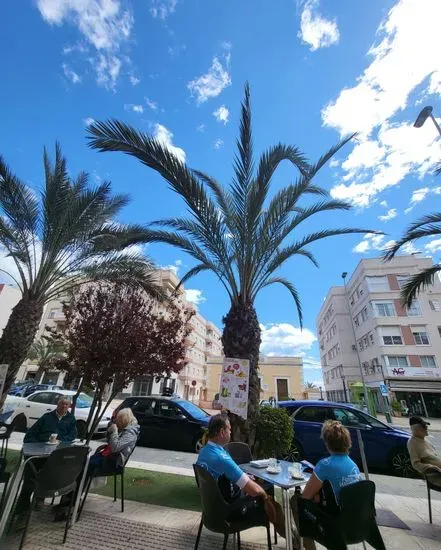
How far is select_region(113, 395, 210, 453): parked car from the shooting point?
8.89 metres

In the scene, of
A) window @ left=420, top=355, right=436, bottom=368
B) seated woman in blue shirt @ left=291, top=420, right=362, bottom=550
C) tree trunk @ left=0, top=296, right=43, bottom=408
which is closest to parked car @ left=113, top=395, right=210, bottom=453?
tree trunk @ left=0, top=296, right=43, bottom=408

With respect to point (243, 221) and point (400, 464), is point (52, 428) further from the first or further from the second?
point (400, 464)

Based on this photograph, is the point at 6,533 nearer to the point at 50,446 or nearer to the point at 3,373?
the point at 50,446

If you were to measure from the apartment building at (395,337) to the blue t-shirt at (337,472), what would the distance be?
26267mm

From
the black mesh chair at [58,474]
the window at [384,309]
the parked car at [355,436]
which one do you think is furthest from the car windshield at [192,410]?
the window at [384,309]

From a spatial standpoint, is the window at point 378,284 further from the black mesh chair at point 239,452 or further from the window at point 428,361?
the black mesh chair at point 239,452

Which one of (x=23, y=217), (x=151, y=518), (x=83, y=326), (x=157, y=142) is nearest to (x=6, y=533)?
(x=151, y=518)

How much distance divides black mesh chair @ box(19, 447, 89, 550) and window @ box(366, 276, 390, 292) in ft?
122

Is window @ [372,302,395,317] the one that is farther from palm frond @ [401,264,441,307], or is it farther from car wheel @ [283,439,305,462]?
car wheel @ [283,439,305,462]

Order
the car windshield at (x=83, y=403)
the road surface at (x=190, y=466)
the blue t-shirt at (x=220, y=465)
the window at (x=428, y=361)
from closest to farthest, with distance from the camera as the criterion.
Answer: the blue t-shirt at (x=220, y=465) → the road surface at (x=190, y=466) → the car windshield at (x=83, y=403) → the window at (x=428, y=361)

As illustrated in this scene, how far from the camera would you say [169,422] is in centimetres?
916

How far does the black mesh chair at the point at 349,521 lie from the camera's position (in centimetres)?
251

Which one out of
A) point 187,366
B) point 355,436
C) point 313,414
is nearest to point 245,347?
point 313,414

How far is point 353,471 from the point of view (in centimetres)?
281
